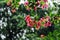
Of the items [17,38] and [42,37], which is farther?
[17,38]

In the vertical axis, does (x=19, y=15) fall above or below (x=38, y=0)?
below

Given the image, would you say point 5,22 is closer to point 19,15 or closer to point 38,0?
point 19,15

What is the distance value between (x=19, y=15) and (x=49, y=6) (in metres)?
0.42

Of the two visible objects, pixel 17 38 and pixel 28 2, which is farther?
pixel 17 38

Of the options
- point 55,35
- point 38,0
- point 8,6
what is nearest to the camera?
point 55,35

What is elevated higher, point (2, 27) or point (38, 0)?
point (38, 0)

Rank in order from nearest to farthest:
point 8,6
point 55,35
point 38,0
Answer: point 55,35 → point 38,0 → point 8,6

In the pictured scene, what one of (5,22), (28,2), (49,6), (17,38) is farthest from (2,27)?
(49,6)

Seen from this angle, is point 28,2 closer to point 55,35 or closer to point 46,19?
point 46,19

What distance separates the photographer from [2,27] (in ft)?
8.52

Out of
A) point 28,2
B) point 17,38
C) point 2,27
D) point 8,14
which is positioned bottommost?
point 17,38

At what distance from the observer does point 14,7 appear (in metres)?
2.45

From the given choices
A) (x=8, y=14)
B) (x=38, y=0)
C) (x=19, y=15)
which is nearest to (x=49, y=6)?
(x=38, y=0)

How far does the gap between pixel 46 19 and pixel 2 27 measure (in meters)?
0.67
